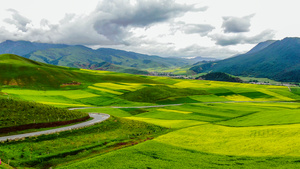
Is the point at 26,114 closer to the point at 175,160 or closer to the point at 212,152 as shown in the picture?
the point at 175,160

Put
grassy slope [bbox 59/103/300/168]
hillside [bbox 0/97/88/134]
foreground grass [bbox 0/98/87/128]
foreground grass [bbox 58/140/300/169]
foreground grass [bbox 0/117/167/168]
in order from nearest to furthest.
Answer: foreground grass [bbox 58/140/300/169] < grassy slope [bbox 59/103/300/168] < foreground grass [bbox 0/117/167/168] < hillside [bbox 0/97/88/134] < foreground grass [bbox 0/98/87/128]

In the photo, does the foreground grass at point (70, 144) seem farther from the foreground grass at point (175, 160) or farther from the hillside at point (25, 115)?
the hillside at point (25, 115)

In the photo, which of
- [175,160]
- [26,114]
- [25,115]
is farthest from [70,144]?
[175,160]

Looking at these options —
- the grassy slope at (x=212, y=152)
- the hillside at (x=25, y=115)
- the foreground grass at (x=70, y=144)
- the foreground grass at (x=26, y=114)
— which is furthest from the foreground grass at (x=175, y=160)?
the foreground grass at (x=26, y=114)

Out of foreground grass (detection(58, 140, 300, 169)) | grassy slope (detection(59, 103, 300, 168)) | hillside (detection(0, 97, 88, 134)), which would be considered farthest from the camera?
hillside (detection(0, 97, 88, 134))

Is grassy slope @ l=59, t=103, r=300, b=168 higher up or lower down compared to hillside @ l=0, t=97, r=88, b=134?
lower down

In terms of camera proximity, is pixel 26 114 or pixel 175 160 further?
pixel 26 114

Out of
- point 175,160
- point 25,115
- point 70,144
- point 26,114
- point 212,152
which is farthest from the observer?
point 26,114

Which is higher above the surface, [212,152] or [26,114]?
[26,114]

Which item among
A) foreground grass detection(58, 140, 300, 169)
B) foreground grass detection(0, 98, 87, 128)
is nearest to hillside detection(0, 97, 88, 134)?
foreground grass detection(0, 98, 87, 128)

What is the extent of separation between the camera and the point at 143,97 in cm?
13288

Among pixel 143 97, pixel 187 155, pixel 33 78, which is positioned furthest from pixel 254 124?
pixel 33 78

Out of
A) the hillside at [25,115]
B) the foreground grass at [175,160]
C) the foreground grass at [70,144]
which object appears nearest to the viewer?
the foreground grass at [175,160]

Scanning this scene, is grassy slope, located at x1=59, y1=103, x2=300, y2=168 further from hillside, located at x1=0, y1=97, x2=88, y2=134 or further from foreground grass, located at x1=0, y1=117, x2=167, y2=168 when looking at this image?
hillside, located at x1=0, y1=97, x2=88, y2=134
